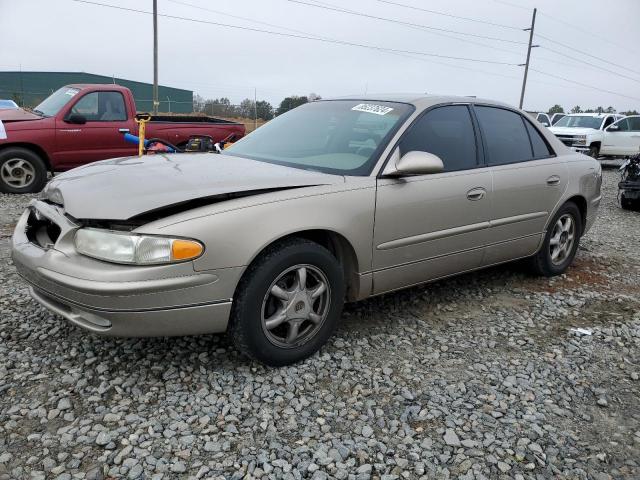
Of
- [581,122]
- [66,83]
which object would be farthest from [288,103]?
[66,83]

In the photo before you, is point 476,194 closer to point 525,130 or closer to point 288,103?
point 525,130

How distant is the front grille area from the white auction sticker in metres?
2.10

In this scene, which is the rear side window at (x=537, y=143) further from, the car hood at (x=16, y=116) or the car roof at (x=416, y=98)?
the car hood at (x=16, y=116)

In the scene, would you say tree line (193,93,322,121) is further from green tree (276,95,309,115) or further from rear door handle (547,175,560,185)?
rear door handle (547,175,560,185)

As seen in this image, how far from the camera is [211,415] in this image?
2520 millimetres

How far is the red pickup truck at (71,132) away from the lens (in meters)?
7.94

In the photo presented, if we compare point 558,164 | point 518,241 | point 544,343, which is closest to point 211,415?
point 544,343

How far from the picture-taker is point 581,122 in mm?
18141

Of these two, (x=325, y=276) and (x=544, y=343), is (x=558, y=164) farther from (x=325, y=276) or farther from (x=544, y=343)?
(x=325, y=276)

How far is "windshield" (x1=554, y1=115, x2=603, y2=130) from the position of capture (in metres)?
17.8

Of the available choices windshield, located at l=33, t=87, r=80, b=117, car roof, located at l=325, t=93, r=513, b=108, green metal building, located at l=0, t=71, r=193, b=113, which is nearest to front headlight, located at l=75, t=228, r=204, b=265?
car roof, located at l=325, t=93, r=513, b=108

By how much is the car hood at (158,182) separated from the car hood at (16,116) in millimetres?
5786

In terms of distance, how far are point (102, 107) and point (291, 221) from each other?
712cm

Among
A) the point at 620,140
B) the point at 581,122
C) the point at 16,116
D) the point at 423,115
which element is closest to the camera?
the point at 423,115
